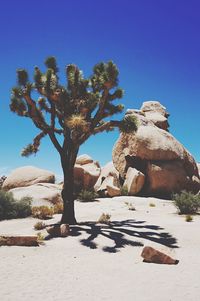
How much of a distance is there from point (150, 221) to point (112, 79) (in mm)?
5852

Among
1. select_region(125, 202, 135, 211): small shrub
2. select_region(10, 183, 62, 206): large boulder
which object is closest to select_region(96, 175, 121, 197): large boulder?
select_region(125, 202, 135, 211): small shrub

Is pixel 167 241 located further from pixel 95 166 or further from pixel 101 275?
pixel 95 166

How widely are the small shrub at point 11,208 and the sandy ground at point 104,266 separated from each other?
4.66ft

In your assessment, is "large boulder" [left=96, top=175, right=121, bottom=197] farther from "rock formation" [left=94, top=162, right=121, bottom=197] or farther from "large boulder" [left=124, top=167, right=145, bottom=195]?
"large boulder" [left=124, top=167, right=145, bottom=195]

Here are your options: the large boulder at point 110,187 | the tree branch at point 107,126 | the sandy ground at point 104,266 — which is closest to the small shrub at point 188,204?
the sandy ground at point 104,266

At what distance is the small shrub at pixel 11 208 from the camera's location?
1395 centimetres

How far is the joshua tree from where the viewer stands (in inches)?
466

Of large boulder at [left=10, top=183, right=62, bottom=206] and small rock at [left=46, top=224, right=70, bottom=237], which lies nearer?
small rock at [left=46, top=224, right=70, bottom=237]

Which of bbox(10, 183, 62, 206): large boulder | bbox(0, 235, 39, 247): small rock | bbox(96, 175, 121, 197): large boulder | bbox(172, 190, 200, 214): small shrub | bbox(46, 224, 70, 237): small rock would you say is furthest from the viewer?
bbox(96, 175, 121, 197): large boulder

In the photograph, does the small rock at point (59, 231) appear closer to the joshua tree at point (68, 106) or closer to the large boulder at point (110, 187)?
the joshua tree at point (68, 106)

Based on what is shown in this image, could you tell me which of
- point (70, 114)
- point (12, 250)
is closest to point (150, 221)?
point (70, 114)

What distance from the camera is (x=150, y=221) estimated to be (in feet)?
42.6

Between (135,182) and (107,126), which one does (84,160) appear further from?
Answer: (107,126)

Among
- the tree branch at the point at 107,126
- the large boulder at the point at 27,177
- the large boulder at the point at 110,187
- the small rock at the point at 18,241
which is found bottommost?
the small rock at the point at 18,241
